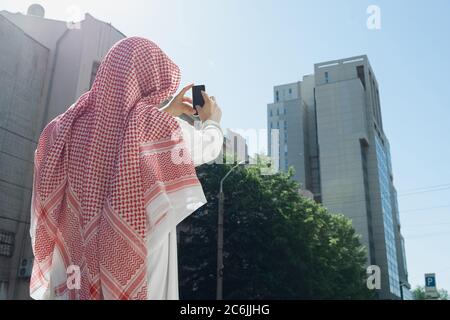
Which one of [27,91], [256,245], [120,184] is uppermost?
[27,91]

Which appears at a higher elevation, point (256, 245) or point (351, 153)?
point (351, 153)

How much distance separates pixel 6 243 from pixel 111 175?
17529 mm

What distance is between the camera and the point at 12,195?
58.1 feet

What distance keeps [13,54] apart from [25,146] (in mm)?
3744

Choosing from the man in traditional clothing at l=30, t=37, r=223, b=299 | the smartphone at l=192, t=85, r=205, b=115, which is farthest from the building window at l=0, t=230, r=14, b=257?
the smartphone at l=192, t=85, r=205, b=115

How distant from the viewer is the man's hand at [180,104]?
2.27 m

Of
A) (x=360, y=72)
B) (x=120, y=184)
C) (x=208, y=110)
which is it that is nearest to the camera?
(x=120, y=184)

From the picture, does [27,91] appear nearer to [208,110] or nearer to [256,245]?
[256,245]

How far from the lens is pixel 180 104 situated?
7.50 feet

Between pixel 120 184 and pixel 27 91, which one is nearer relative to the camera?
pixel 120 184

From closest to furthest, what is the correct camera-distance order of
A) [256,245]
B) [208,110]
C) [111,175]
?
[111,175] → [208,110] → [256,245]

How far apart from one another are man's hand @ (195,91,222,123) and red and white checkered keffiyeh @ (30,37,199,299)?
0.16 m

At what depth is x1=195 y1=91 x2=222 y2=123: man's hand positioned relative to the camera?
2193mm

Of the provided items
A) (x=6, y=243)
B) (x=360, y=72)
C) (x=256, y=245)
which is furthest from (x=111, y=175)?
(x=360, y=72)
